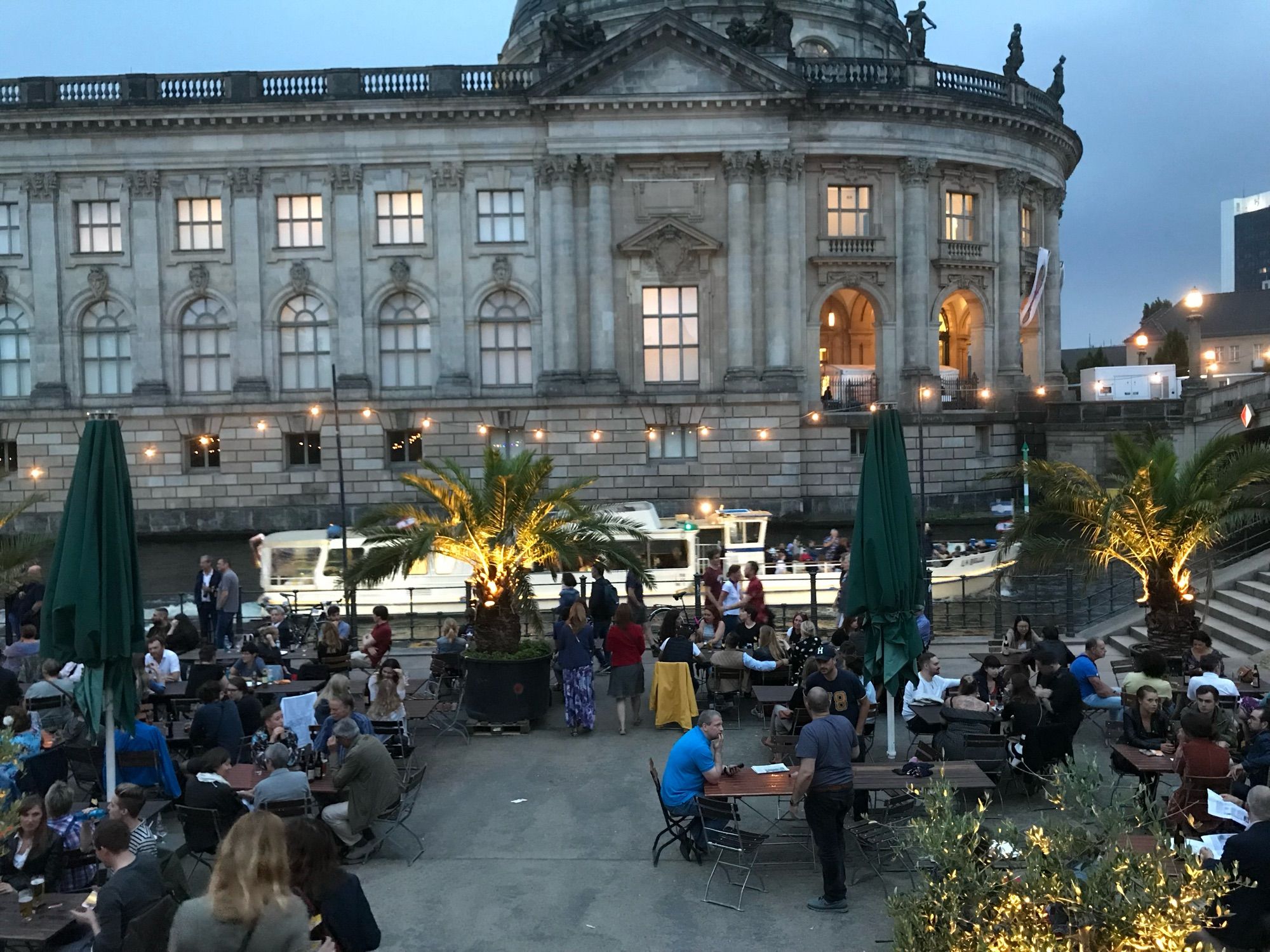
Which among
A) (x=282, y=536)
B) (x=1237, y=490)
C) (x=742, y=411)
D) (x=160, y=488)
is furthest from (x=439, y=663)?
(x=160, y=488)

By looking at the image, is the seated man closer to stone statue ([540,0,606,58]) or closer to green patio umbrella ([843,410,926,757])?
green patio umbrella ([843,410,926,757])

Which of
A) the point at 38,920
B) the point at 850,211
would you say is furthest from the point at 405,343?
the point at 38,920

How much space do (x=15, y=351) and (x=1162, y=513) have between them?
135 feet

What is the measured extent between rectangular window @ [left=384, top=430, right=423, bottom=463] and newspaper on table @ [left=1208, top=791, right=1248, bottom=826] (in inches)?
1418

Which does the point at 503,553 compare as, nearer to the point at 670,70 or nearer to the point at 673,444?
the point at 673,444

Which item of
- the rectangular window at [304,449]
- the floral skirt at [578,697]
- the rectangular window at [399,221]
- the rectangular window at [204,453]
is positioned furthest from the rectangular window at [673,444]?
the floral skirt at [578,697]

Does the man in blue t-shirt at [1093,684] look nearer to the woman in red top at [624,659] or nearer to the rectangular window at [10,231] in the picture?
the woman in red top at [624,659]

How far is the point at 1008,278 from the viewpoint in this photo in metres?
46.1

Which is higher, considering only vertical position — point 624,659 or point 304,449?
point 304,449

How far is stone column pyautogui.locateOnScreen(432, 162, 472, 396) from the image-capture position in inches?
1635

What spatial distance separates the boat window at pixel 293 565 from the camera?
24.6 m

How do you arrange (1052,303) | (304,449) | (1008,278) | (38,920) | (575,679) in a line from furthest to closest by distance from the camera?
(1052,303) < (1008,278) < (304,449) < (575,679) < (38,920)

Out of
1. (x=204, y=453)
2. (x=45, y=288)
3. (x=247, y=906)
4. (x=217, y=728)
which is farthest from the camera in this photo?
(x=204, y=453)

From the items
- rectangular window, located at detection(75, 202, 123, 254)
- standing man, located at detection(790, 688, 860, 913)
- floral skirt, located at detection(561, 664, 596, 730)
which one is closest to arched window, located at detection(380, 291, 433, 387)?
rectangular window, located at detection(75, 202, 123, 254)
